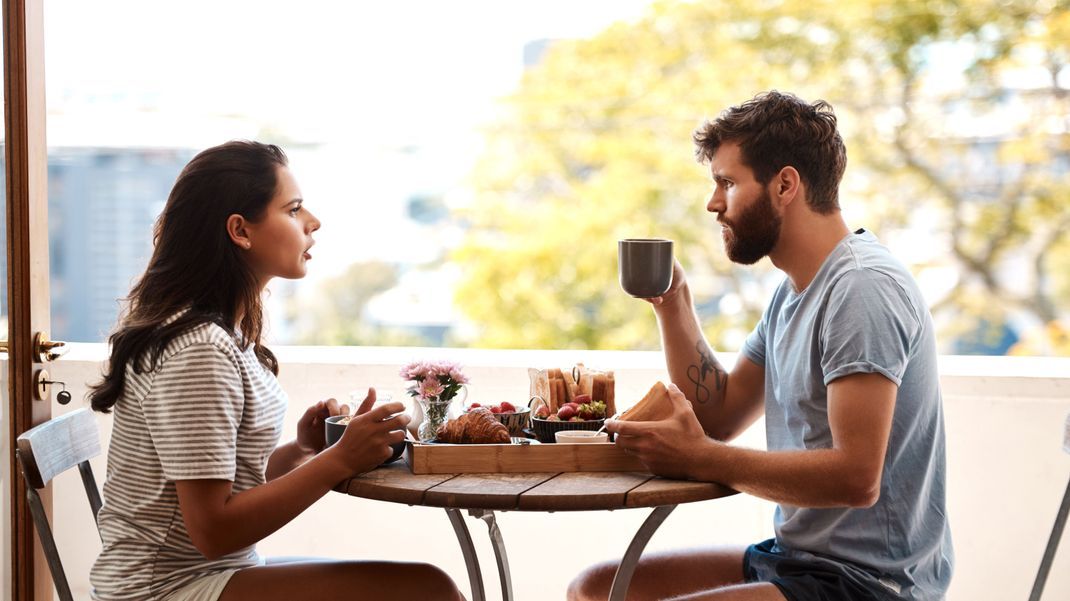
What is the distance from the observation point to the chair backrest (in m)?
2.05

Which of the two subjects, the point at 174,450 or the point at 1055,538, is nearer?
the point at 174,450

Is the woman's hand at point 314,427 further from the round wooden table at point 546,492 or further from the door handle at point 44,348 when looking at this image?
the door handle at point 44,348

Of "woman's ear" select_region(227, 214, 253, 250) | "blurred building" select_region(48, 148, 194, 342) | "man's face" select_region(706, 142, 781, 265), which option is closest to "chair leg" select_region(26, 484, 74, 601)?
"woman's ear" select_region(227, 214, 253, 250)

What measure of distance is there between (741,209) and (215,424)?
41.8 inches

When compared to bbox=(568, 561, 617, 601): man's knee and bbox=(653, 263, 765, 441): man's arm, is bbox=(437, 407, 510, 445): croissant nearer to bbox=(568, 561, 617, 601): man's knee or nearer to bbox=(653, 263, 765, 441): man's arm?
bbox=(568, 561, 617, 601): man's knee

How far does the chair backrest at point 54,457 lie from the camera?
2.05m

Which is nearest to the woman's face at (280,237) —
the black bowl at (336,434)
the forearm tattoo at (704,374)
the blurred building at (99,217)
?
the black bowl at (336,434)

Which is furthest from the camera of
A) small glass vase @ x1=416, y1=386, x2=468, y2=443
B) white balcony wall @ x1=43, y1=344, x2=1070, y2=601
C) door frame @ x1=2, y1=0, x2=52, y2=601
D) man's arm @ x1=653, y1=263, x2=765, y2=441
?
white balcony wall @ x1=43, y1=344, x2=1070, y2=601

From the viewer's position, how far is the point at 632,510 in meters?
3.12

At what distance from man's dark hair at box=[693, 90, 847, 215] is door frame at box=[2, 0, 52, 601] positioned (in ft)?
5.89

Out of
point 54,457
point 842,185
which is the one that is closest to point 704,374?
point 54,457

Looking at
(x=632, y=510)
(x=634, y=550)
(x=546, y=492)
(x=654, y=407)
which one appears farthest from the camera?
(x=632, y=510)

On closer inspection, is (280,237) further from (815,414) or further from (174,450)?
(815,414)

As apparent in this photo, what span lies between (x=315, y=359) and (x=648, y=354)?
3.45 ft
